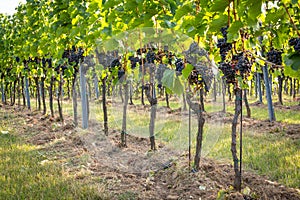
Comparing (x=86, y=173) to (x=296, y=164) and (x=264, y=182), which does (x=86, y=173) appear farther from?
(x=296, y=164)

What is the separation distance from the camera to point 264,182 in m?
3.77

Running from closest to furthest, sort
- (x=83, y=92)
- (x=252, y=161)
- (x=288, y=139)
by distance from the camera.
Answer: (x=252, y=161), (x=288, y=139), (x=83, y=92)

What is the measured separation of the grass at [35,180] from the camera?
3600mm

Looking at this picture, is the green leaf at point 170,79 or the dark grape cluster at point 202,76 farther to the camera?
the dark grape cluster at point 202,76

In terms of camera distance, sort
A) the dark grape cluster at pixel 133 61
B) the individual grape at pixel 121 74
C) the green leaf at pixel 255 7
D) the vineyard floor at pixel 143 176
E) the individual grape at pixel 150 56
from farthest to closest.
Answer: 1. the vineyard floor at pixel 143 176
2. the individual grape at pixel 121 74
3. the dark grape cluster at pixel 133 61
4. the individual grape at pixel 150 56
5. the green leaf at pixel 255 7

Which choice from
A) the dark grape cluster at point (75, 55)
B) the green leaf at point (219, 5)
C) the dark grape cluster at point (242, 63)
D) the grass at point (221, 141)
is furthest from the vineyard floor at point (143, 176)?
the green leaf at point (219, 5)

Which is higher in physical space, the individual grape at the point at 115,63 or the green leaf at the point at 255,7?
the green leaf at the point at 255,7

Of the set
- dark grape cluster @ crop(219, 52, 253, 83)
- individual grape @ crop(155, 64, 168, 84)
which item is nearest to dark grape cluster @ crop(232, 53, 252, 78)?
dark grape cluster @ crop(219, 52, 253, 83)

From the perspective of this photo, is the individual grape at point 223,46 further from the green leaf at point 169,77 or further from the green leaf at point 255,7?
the green leaf at point 255,7

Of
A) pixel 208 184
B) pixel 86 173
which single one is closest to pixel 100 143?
pixel 86 173

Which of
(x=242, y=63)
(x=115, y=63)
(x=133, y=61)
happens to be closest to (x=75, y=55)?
A: (x=115, y=63)

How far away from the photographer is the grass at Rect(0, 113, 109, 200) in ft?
11.8

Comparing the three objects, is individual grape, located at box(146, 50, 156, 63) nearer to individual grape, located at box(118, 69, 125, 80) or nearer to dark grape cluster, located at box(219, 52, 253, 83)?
individual grape, located at box(118, 69, 125, 80)

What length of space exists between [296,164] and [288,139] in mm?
2071
